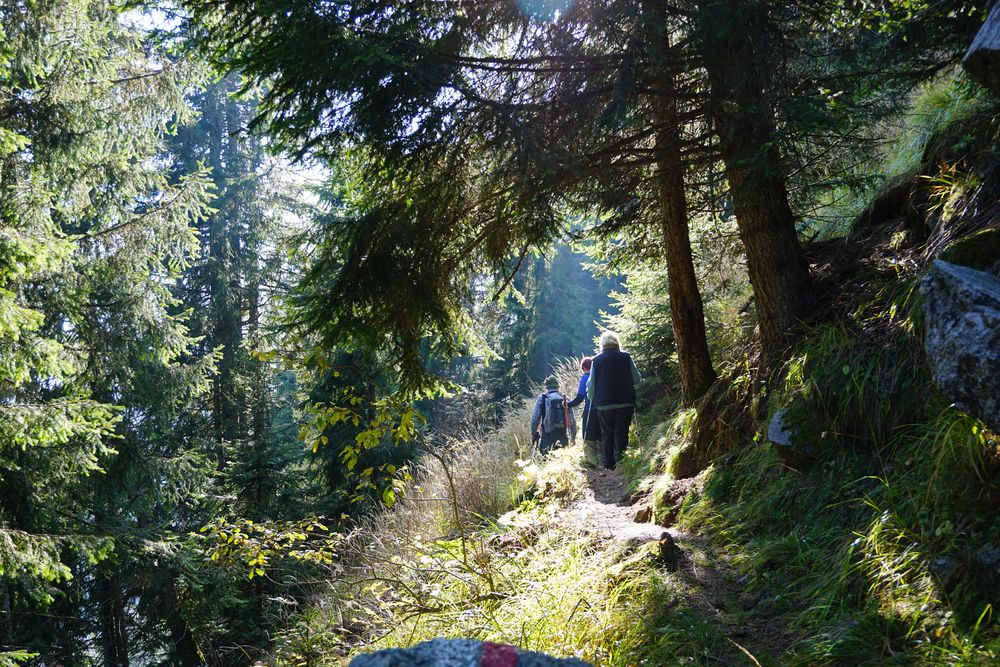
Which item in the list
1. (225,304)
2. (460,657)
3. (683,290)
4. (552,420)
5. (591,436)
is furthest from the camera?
(225,304)

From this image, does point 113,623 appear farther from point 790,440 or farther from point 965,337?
point 965,337

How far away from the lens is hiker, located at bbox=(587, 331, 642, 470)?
26.5ft

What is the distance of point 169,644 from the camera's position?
1285 cm

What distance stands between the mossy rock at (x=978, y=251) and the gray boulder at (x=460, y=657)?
3225 millimetres

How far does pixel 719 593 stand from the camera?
357 cm

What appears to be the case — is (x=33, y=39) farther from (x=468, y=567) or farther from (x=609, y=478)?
(x=609, y=478)

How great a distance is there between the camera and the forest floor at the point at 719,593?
297cm

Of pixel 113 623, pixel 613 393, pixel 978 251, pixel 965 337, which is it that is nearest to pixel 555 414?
pixel 613 393

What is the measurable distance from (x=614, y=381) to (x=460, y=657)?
257 inches

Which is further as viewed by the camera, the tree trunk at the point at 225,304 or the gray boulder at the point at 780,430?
the tree trunk at the point at 225,304

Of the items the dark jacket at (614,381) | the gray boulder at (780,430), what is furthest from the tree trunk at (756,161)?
the dark jacket at (614,381)

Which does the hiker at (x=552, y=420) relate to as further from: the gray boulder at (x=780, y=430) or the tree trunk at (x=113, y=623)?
the tree trunk at (x=113, y=623)

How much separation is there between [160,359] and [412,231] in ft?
23.5

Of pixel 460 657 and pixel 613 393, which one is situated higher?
pixel 613 393
